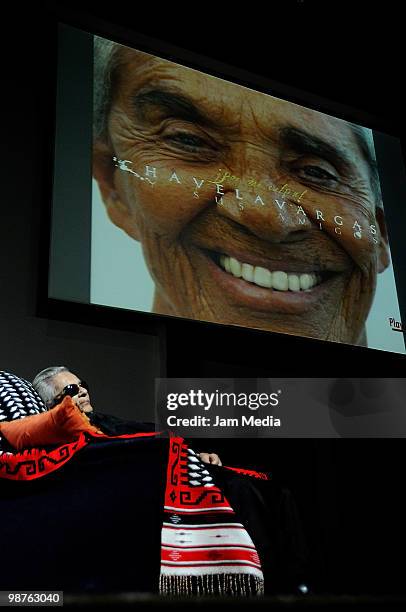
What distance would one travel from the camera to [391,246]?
304 centimetres

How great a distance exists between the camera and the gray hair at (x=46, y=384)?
1838mm

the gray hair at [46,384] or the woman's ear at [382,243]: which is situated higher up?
the woman's ear at [382,243]

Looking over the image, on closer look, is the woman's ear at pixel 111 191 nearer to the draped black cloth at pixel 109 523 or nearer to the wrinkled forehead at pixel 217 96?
the wrinkled forehead at pixel 217 96

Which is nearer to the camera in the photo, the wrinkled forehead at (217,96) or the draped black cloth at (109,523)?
the draped black cloth at (109,523)

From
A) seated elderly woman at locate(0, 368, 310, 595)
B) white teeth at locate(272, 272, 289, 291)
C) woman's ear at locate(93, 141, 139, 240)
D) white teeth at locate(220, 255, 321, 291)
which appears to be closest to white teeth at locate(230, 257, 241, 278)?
white teeth at locate(220, 255, 321, 291)

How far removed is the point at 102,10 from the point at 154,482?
7.48ft

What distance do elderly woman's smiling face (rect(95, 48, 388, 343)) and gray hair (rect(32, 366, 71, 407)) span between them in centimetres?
49

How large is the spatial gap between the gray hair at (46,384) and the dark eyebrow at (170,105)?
1.16 m

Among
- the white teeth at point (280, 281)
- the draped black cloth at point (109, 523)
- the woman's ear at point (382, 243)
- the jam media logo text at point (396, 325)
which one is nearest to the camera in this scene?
the draped black cloth at point (109, 523)

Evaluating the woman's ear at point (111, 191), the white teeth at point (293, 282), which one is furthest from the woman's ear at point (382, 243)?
the woman's ear at point (111, 191)

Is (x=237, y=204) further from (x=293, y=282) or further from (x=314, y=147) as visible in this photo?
(x=314, y=147)

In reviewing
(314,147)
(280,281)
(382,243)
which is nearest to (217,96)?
(314,147)

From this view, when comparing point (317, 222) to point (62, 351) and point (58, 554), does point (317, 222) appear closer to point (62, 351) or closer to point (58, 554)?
point (62, 351)

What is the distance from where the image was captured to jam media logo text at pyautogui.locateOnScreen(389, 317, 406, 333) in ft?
9.27
